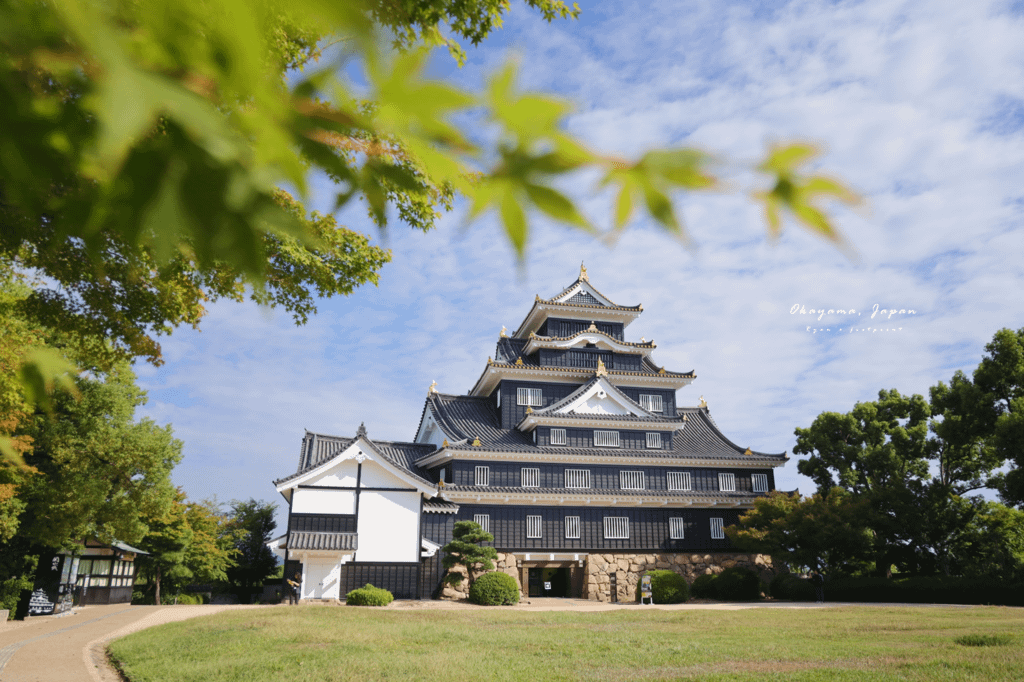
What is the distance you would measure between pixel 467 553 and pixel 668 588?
23.7 ft

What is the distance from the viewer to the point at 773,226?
81 centimetres

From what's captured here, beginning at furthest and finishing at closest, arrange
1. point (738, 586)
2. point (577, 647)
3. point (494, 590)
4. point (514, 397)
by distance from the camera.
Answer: point (514, 397)
point (738, 586)
point (494, 590)
point (577, 647)

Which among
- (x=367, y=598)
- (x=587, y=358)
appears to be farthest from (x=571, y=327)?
(x=367, y=598)

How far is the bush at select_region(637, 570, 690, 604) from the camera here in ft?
68.5

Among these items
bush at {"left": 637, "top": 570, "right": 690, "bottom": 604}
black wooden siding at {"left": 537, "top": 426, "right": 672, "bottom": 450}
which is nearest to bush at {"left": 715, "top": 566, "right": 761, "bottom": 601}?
bush at {"left": 637, "top": 570, "right": 690, "bottom": 604}

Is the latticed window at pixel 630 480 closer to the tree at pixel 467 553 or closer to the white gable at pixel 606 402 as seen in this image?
the white gable at pixel 606 402

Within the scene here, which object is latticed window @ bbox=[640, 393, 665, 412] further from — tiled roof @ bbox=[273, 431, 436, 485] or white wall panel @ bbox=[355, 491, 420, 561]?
white wall panel @ bbox=[355, 491, 420, 561]

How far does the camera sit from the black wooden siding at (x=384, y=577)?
1945 cm

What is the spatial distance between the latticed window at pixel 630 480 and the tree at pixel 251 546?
15488 mm

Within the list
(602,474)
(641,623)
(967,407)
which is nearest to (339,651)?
(641,623)

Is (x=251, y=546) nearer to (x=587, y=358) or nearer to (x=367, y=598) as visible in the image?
(x=367, y=598)

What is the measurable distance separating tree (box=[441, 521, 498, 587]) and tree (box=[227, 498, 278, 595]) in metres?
10.7

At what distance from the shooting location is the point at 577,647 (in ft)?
32.9

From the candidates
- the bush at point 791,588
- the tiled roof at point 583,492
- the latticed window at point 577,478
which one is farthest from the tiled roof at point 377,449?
the bush at point 791,588
